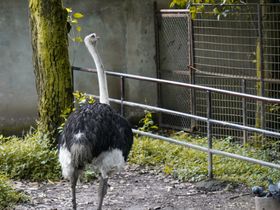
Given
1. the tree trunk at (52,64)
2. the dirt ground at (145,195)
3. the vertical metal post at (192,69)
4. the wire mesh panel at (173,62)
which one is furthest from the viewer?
the wire mesh panel at (173,62)

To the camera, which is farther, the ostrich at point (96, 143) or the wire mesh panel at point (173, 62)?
the wire mesh panel at point (173, 62)

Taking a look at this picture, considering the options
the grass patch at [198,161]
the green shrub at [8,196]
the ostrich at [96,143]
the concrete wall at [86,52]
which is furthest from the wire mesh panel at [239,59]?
the green shrub at [8,196]

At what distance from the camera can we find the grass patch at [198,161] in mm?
8898

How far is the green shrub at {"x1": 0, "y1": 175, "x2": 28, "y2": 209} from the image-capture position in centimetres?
799

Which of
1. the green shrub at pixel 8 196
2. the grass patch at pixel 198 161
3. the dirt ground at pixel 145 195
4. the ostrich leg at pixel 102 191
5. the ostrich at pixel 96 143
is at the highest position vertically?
the ostrich at pixel 96 143

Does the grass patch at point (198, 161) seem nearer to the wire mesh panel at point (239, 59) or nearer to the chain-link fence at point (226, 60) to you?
the chain-link fence at point (226, 60)

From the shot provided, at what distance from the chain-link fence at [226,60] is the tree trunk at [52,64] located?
2.49m

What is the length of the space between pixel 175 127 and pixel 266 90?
1657mm

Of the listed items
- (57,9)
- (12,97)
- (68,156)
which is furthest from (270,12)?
(68,156)

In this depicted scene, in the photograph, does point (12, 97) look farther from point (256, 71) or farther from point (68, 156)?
point (68, 156)

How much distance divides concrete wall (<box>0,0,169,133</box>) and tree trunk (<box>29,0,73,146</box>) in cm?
221

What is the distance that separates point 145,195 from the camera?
856cm

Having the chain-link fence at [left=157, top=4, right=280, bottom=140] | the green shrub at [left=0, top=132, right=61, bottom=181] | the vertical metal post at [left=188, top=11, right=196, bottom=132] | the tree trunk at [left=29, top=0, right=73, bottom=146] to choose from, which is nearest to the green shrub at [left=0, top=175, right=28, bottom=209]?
the green shrub at [left=0, top=132, right=61, bottom=181]

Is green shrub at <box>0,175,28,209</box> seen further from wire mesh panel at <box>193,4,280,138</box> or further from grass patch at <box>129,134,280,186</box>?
wire mesh panel at <box>193,4,280,138</box>
